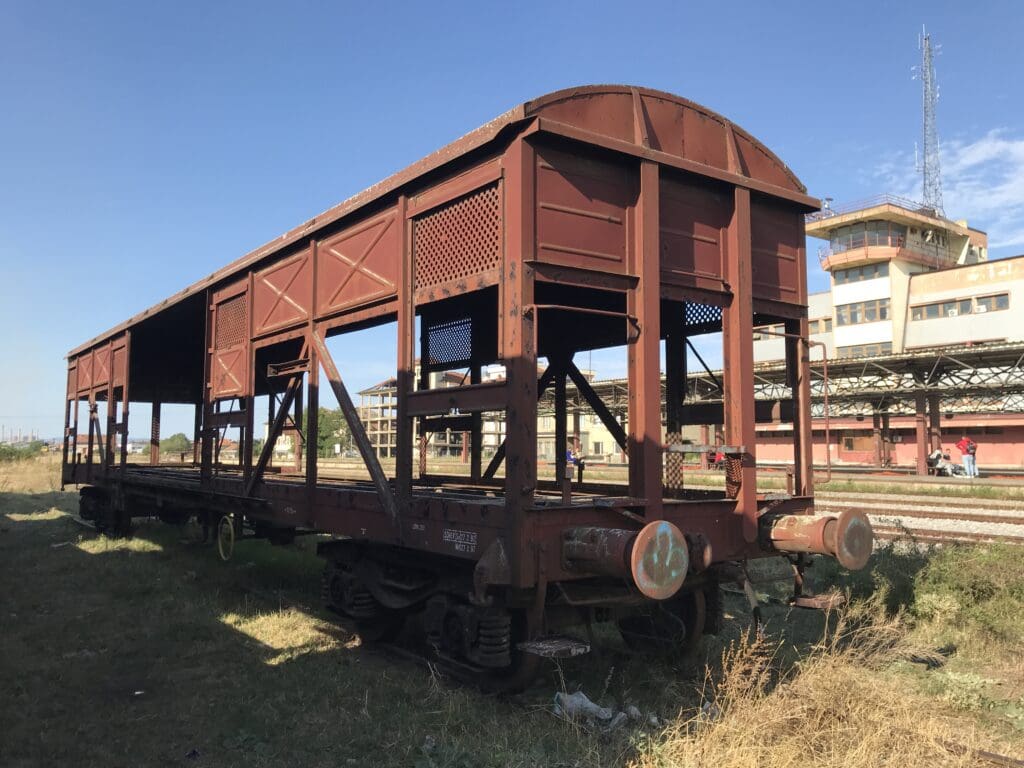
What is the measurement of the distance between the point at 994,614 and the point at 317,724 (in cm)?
627

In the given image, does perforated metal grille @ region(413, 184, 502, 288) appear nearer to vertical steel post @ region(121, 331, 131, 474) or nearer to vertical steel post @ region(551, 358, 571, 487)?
vertical steel post @ region(551, 358, 571, 487)

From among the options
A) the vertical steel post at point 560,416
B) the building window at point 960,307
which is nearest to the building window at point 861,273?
the building window at point 960,307

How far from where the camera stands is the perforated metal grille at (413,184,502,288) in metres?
5.20

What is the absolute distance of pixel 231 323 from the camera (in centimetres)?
967

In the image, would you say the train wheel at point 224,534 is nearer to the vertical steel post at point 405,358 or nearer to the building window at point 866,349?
the vertical steel post at point 405,358

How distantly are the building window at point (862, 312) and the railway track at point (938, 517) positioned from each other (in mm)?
33077

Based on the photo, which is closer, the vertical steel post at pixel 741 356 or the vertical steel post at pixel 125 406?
the vertical steel post at pixel 741 356

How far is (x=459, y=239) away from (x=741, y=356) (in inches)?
94.6

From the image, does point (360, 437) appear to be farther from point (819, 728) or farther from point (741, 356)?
point (819, 728)

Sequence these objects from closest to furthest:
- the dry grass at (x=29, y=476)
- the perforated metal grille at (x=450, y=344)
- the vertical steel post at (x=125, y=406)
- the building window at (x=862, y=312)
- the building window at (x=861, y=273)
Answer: the perforated metal grille at (x=450, y=344)
the vertical steel post at (x=125, y=406)
the dry grass at (x=29, y=476)
the building window at (x=862, y=312)
the building window at (x=861, y=273)

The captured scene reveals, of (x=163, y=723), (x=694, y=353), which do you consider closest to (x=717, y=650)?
(x=694, y=353)

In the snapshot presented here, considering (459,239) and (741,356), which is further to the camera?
(741,356)

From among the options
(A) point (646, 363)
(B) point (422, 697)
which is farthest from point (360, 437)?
(A) point (646, 363)

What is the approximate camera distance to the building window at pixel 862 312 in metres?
48.5
